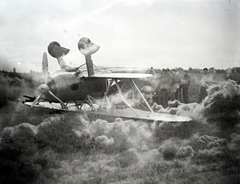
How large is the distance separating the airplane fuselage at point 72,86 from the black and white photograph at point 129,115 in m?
0.03

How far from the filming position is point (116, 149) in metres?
3.65

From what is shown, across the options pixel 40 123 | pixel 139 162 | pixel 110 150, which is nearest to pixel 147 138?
pixel 139 162

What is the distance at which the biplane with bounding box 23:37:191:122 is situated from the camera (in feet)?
13.2

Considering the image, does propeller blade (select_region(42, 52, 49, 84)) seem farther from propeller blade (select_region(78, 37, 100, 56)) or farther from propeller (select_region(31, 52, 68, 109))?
propeller blade (select_region(78, 37, 100, 56))

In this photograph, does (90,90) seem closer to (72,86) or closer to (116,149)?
(72,86)

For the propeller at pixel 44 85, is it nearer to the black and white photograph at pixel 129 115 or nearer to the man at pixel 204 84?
the black and white photograph at pixel 129 115

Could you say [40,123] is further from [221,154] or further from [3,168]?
[221,154]

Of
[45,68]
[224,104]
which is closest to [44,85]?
[45,68]

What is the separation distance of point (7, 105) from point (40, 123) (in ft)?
2.44

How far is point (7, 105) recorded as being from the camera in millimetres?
3957

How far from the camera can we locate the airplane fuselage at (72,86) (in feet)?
14.6

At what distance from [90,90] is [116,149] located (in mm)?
1678

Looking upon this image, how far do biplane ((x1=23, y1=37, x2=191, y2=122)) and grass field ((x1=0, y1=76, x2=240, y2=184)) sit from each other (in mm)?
324

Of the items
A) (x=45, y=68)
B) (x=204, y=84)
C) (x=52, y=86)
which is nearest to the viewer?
(x=45, y=68)
